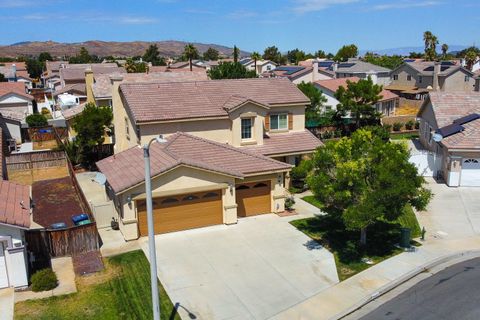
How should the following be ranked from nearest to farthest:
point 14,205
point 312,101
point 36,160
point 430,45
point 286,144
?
point 14,205 < point 286,144 < point 36,160 < point 312,101 < point 430,45

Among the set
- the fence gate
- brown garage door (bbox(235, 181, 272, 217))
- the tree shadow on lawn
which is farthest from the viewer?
brown garage door (bbox(235, 181, 272, 217))

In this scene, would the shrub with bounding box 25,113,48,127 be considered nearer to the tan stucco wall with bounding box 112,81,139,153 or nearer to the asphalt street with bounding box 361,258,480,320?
the tan stucco wall with bounding box 112,81,139,153

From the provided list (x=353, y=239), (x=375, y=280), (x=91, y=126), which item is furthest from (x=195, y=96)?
(x=375, y=280)

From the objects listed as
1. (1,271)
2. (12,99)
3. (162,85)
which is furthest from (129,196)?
(12,99)

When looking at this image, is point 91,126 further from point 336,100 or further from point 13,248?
point 336,100

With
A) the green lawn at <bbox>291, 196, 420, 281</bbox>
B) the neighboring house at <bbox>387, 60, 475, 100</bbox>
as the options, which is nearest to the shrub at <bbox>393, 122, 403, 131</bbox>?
the neighboring house at <bbox>387, 60, 475, 100</bbox>

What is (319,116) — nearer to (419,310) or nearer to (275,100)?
(275,100)
